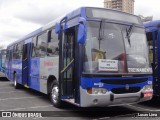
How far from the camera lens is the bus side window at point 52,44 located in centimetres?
945

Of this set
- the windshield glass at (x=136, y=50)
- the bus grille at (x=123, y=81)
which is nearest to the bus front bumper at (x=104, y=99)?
the bus grille at (x=123, y=81)

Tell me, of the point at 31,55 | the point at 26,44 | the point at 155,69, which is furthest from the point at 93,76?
the point at 26,44

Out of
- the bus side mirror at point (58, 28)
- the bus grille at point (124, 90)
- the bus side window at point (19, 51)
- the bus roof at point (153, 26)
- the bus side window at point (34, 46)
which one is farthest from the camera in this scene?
the bus side window at point (19, 51)

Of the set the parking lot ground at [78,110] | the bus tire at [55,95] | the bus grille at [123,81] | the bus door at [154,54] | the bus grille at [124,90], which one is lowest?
the parking lot ground at [78,110]

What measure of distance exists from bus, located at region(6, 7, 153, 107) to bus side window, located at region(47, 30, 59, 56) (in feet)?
0.12

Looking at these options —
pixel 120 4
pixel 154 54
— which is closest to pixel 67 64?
pixel 154 54

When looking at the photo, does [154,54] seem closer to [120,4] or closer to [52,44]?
[52,44]

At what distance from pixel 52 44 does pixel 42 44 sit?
4.43 ft

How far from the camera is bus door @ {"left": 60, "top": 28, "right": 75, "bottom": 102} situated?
27.4 ft

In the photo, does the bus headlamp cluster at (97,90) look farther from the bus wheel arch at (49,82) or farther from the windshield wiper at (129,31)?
the bus wheel arch at (49,82)

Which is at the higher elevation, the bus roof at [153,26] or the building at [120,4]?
the building at [120,4]

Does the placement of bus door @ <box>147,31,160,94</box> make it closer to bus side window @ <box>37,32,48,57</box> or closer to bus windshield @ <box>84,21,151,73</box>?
bus windshield @ <box>84,21,151,73</box>

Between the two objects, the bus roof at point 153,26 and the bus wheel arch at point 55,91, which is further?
the bus roof at point 153,26

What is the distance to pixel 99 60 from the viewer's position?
7.26m
